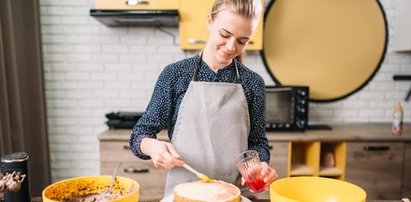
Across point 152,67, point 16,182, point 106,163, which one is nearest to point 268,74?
point 152,67

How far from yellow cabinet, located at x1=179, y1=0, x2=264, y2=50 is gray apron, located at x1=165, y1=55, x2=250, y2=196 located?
48.8 inches

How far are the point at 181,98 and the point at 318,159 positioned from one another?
1.55m

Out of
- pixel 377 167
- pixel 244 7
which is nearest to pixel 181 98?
pixel 244 7

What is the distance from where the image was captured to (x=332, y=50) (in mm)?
2943

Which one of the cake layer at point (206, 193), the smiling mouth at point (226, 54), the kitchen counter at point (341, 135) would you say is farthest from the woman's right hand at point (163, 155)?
the kitchen counter at point (341, 135)

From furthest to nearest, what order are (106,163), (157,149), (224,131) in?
(106,163) → (224,131) → (157,149)

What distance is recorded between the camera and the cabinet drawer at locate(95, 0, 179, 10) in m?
2.41

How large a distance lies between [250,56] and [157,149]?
78.9 inches

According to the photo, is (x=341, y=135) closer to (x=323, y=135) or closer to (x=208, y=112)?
(x=323, y=135)

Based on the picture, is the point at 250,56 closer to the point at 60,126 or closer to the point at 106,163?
the point at 106,163

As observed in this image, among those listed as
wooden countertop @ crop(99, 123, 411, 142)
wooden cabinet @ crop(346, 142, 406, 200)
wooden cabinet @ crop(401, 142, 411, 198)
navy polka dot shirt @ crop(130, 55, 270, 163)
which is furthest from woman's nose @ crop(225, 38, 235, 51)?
wooden cabinet @ crop(401, 142, 411, 198)

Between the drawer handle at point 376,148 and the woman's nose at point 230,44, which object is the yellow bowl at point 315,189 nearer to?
the woman's nose at point 230,44

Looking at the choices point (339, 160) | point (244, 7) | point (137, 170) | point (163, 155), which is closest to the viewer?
point (163, 155)

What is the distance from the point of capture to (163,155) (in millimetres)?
1064
